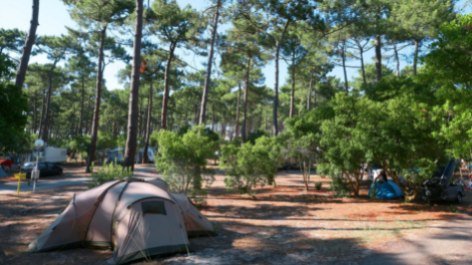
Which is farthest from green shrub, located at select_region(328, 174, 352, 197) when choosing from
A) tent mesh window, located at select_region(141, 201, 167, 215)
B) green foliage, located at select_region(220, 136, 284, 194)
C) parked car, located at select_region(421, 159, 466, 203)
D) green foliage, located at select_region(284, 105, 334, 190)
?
tent mesh window, located at select_region(141, 201, 167, 215)

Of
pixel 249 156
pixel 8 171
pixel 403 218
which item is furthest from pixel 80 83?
pixel 403 218

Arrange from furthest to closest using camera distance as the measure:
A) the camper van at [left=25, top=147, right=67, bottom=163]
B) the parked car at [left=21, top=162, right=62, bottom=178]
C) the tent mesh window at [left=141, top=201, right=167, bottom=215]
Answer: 1. the camper van at [left=25, top=147, right=67, bottom=163]
2. the parked car at [left=21, top=162, right=62, bottom=178]
3. the tent mesh window at [left=141, top=201, right=167, bottom=215]

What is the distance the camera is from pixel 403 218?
9.32 metres

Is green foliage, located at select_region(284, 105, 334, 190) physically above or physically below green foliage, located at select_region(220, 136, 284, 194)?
above

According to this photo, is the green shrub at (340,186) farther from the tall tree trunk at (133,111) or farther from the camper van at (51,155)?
the camper van at (51,155)

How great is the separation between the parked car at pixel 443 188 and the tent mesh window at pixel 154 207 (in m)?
10.5

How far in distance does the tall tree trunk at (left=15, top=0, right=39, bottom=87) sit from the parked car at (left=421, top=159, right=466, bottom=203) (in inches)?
565

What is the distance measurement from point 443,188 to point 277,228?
7.45m

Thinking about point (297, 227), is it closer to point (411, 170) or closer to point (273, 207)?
point (273, 207)

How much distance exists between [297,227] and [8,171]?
2291cm

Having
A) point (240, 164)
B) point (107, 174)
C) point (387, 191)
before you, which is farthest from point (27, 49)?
point (387, 191)

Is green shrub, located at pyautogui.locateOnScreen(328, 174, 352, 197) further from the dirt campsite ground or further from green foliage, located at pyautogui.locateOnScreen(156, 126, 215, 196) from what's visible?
green foliage, located at pyautogui.locateOnScreen(156, 126, 215, 196)

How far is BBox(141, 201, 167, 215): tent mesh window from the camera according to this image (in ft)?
20.0

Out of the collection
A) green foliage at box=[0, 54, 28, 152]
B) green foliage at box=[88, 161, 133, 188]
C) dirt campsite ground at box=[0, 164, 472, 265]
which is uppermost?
green foliage at box=[0, 54, 28, 152]
